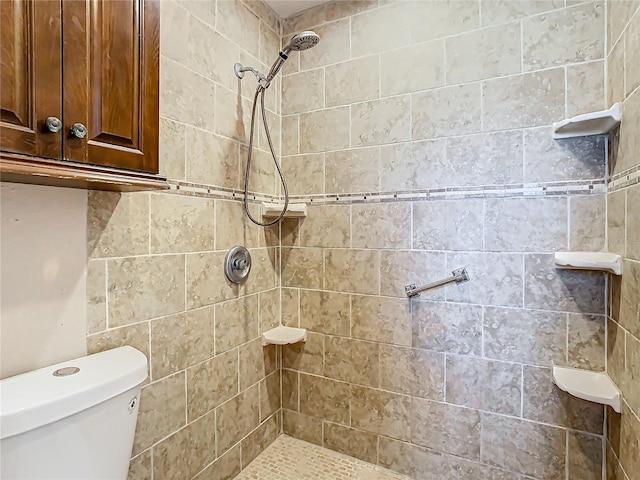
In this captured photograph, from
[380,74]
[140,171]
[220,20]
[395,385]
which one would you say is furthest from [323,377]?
[220,20]

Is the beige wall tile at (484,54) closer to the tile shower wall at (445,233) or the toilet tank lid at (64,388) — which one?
the tile shower wall at (445,233)

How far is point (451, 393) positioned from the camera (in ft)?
5.04

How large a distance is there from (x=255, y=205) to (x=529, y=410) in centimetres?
151

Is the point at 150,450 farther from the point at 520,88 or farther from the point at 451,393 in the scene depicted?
the point at 520,88

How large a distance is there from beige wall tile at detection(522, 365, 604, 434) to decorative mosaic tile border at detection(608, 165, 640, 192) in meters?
0.74

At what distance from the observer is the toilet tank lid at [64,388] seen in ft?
2.37

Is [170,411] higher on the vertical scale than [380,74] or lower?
lower

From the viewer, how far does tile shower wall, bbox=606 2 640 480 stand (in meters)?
1.02

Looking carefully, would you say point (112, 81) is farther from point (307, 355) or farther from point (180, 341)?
point (307, 355)

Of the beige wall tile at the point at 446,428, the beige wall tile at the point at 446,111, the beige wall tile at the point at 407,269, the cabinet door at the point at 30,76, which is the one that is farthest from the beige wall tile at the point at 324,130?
the beige wall tile at the point at 446,428

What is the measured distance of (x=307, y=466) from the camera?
168 centimetres

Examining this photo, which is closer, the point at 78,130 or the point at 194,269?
the point at 78,130

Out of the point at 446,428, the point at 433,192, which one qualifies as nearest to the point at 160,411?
the point at 446,428

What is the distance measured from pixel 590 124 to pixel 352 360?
141cm
